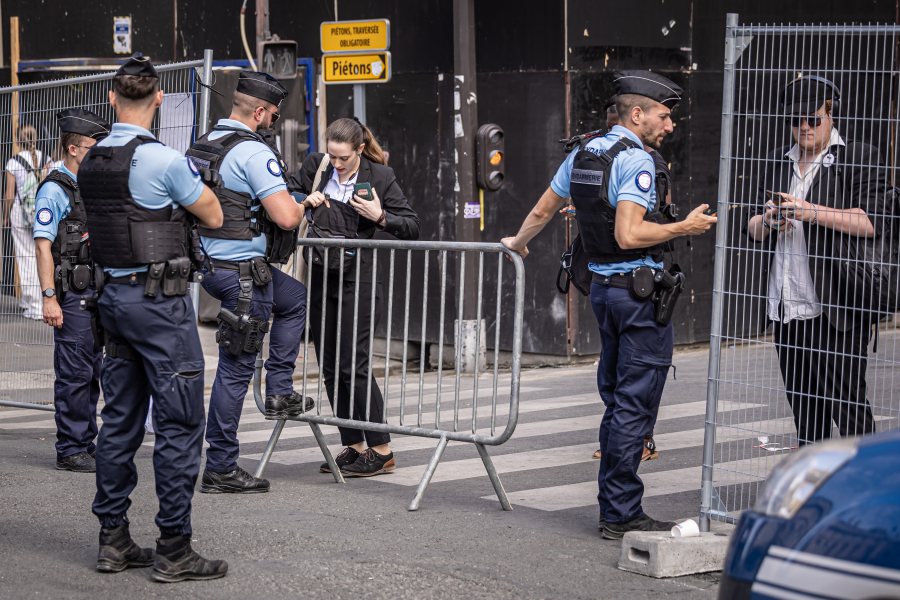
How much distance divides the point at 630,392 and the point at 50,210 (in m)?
3.79

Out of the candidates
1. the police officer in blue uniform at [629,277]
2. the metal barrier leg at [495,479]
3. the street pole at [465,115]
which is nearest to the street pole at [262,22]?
the street pole at [465,115]

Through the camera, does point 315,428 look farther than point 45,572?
Yes

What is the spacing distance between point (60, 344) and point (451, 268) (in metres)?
5.22

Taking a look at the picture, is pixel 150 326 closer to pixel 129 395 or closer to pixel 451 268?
pixel 129 395

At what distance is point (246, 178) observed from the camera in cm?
588

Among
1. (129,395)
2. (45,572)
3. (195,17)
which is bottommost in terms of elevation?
(45,572)

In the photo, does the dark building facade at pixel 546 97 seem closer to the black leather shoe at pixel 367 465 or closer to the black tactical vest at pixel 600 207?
the black leather shoe at pixel 367 465

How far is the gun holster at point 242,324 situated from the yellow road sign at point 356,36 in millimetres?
5039

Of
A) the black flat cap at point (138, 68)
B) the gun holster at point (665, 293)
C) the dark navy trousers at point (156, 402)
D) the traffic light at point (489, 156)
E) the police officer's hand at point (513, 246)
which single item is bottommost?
the dark navy trousers at point (156, 402)

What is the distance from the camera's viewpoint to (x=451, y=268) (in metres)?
11.6

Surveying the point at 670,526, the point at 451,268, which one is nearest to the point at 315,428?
the point at 670,526

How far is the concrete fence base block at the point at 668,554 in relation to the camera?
4.65 metres

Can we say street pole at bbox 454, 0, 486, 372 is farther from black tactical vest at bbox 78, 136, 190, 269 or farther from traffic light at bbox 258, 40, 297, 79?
black tactical vest at bbox 78, 136, 190, 269

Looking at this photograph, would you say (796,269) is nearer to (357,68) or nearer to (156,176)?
(156,176)
